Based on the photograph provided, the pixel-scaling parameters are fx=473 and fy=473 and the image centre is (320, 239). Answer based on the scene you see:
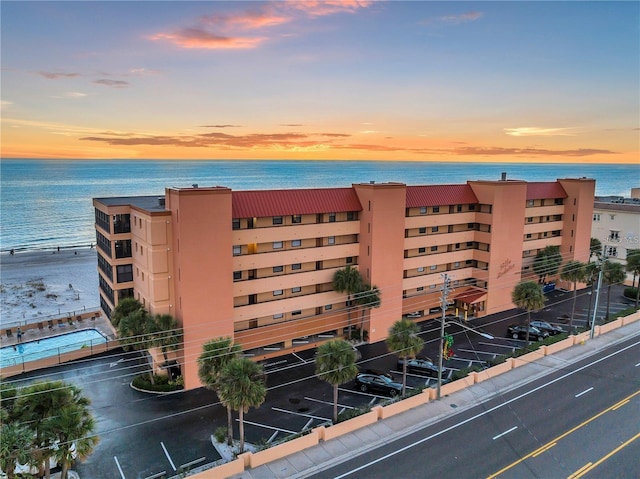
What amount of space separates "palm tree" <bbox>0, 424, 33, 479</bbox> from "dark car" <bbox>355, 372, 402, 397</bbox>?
22310 millimetres

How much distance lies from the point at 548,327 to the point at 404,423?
81.0ft

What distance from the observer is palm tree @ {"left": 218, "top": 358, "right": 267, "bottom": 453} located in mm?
25781

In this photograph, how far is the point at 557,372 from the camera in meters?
38.5

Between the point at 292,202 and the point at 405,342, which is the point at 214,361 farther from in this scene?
the point at 292,202

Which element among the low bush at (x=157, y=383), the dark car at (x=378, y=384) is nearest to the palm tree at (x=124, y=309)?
the low bush at (x=157, y=383)

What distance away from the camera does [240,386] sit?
25.8m

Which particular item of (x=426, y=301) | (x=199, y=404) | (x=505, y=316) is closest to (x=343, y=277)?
(x=426, y=301)

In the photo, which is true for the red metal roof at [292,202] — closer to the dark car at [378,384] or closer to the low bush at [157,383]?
the low bush at [157,383]

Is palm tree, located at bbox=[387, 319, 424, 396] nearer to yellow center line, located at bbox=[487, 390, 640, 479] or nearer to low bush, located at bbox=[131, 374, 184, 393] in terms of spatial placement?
yellow center line, located at bbox=[487, 390, 640, 479]

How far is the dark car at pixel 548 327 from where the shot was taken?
47.4m

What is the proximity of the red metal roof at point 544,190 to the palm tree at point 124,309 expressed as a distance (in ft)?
150

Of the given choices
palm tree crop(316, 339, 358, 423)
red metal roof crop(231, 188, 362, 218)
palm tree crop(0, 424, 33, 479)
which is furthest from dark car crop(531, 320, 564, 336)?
palm tree crop(0, 424, 33, 479)

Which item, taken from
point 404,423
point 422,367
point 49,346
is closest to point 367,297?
point 422,367

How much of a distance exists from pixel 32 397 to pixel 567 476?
2754cm
